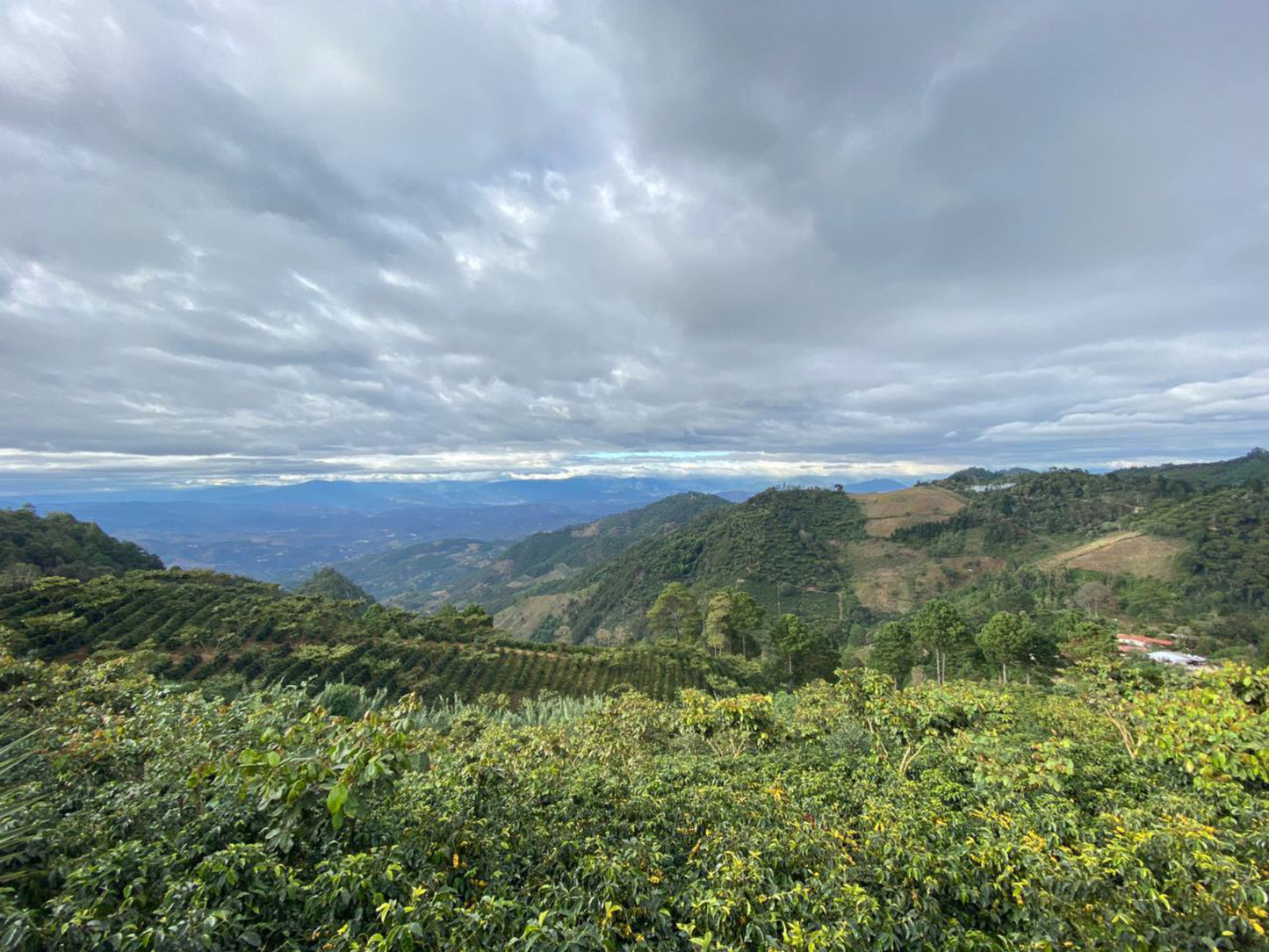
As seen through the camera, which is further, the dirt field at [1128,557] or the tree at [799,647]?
the dirt field at [1128,557]

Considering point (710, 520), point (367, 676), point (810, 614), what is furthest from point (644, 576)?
point (367, 676)

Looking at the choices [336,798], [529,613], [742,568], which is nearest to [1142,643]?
[742,568]

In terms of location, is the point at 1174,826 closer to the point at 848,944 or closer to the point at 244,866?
the point at 848,944

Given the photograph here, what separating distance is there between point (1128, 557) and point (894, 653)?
3522 inches

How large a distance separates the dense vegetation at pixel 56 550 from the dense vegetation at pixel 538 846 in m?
62.6

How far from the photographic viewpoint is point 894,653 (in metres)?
38.6

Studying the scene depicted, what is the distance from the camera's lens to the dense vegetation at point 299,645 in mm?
33094

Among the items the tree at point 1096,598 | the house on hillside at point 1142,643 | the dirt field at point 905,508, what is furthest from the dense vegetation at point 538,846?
the dirt field at point 905,508

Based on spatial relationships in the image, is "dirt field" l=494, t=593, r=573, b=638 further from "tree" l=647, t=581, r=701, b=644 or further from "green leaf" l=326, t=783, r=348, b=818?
"green leaf" l=326, t=783, r=348, b=818

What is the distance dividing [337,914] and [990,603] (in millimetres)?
96202

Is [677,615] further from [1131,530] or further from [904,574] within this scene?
[1131,530]

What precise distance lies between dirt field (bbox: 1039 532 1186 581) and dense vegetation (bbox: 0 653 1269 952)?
11281 centimetres

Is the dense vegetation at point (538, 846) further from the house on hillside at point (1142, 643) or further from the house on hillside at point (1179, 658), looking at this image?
the house on hillside at point (1142, 643)

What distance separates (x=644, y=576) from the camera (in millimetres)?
129000
